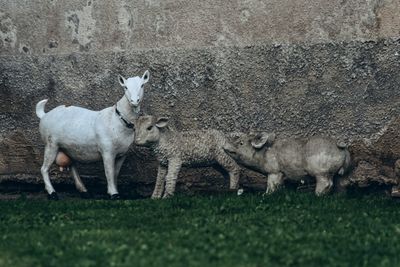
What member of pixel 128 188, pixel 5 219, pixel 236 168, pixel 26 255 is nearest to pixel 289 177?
pixel 236 168

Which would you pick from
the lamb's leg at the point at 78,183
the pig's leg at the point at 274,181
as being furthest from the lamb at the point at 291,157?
the lamb's leg at the point at 78,183

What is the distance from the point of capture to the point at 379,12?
1193 cm

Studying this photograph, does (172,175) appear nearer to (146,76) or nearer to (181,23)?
(146,76)

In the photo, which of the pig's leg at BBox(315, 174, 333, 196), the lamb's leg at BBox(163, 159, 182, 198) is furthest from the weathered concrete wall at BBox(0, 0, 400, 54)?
the pig's leg at BBox(315, 174, 333, 196)

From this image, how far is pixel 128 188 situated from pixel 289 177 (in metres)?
1.65

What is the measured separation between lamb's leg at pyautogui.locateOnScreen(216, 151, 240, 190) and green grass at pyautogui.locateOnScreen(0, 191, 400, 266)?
0.31 meters

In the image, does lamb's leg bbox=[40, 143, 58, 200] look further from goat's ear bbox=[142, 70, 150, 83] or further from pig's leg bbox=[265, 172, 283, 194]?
pig's leg bbox=[265, 172, 283, 194]

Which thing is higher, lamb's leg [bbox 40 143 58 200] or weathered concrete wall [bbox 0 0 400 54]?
weathered concrete wall [bbox 0 0 400 54]

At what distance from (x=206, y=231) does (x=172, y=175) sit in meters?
2.26

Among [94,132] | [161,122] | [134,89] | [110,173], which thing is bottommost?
[110,173]

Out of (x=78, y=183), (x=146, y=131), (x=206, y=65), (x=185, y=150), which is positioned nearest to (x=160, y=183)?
(x=185, y=150)

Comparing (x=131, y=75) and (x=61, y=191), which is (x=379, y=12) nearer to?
(x=131, y=75)

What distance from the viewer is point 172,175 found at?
39.7 feet

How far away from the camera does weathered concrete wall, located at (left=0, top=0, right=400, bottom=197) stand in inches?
Result: 473
